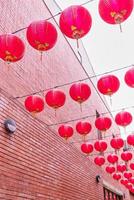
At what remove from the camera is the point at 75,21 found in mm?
5027

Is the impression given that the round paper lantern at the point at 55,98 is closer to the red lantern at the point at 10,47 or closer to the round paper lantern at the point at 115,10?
the red lantern at the point at 10,47

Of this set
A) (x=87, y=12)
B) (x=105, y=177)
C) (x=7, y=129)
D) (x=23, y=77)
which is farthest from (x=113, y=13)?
(x=105, y=177)

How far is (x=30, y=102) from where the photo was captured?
24.1ft

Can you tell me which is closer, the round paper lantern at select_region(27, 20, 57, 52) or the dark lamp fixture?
the round paper lantern at select_region(27, 20, 57, 52)

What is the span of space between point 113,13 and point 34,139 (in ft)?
14.9

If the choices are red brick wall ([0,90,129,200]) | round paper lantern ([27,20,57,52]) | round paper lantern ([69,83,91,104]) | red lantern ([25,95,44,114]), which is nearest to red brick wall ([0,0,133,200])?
red brick wall ([0,90,129,200])

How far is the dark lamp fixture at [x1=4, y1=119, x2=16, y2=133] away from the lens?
684cm

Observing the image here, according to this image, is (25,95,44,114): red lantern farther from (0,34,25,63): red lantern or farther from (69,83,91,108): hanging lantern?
(0,34,25,63): red lantern

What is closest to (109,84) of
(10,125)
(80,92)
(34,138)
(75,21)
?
(80,92)

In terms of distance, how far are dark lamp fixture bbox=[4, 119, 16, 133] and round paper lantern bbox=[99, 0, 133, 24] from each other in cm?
326

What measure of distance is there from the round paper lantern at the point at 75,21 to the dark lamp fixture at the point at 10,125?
2700mm

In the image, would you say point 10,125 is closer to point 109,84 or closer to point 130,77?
point 109,84

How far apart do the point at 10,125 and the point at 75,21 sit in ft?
9.92

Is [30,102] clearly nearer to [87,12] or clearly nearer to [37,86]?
[37,86]
